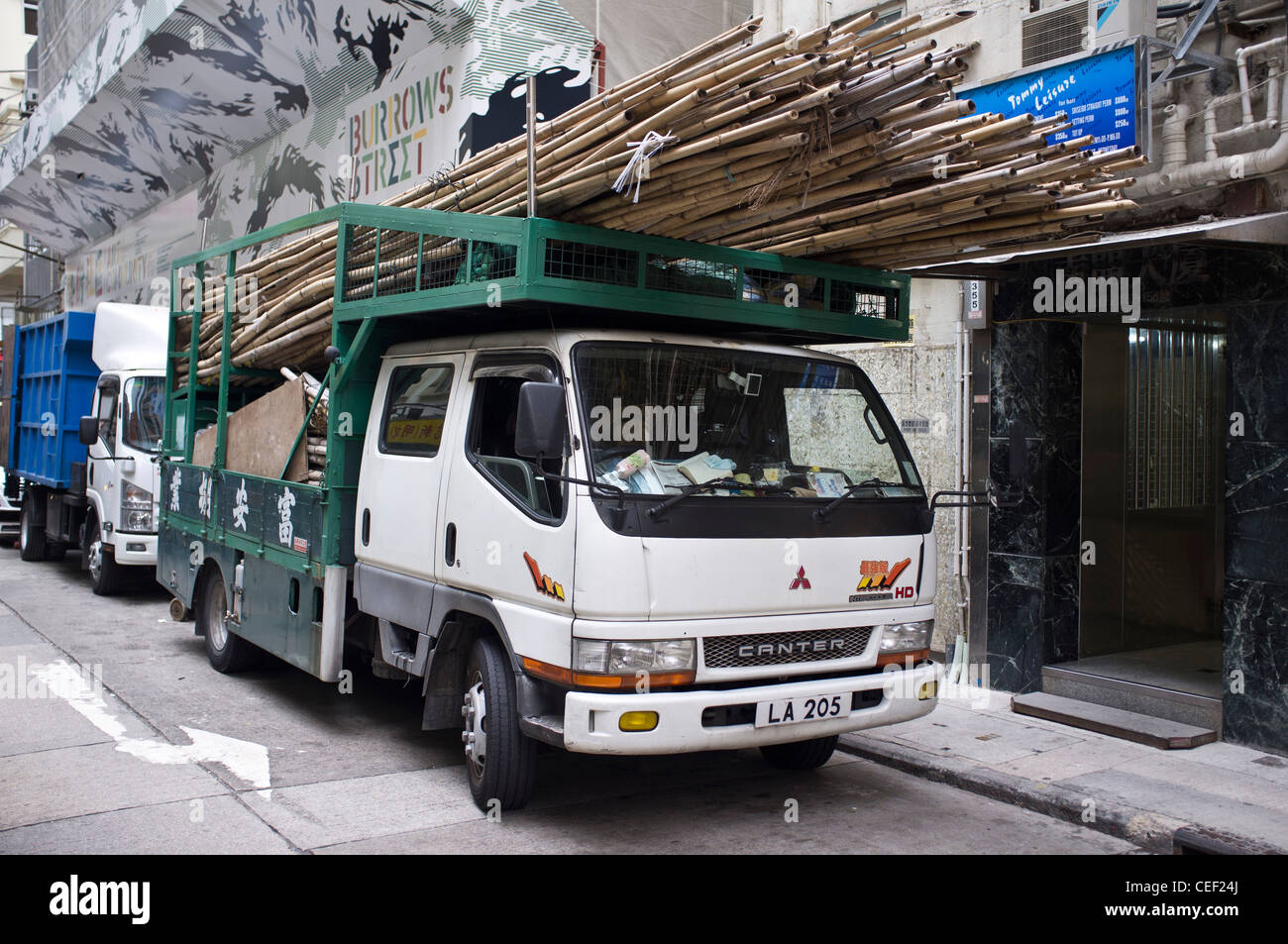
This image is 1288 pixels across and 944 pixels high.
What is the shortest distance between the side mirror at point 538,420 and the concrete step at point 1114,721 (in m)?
4.10

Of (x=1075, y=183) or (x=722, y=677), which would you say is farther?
(x=1075, y=183)

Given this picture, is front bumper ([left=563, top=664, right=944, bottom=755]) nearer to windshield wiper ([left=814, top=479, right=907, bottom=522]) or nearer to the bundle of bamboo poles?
windshield wiper ([left=814, top=479, right=907, bottom=522])

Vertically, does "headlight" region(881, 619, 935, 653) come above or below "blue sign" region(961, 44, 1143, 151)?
below

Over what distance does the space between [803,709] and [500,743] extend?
4.22ft

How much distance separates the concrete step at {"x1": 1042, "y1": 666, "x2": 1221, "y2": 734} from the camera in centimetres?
666

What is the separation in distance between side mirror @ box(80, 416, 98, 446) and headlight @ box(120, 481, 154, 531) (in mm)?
634

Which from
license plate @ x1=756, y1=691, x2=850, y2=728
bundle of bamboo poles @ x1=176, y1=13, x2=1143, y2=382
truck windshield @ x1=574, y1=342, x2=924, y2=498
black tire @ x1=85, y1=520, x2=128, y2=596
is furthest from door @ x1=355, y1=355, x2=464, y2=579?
black tire @ x1=85, y1=520, x2=128, y2=596

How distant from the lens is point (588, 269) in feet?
16.0

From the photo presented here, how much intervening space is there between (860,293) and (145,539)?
25.6ft

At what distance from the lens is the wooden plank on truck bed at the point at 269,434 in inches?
263

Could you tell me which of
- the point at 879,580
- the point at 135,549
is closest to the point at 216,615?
the point at 135,549
